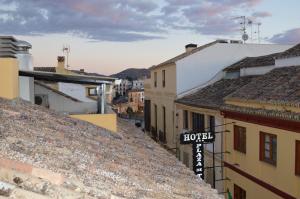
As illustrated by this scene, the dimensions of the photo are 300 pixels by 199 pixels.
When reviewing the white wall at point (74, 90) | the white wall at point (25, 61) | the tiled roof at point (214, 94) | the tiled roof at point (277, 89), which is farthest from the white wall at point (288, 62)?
the white wall at point (74, 90)

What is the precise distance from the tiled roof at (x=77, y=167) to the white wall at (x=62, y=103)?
280 inches

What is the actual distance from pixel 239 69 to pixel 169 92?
7032 mm

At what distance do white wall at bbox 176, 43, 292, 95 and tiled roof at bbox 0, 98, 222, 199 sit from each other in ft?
66.0

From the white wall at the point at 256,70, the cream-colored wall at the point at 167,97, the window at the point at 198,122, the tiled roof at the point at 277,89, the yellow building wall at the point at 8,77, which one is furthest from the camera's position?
the cream-colored wall at the point at 167,97

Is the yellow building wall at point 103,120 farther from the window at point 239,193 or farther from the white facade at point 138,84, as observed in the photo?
the white facade at point 138,84

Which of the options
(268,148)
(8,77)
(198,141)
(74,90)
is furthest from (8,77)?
(74,90)

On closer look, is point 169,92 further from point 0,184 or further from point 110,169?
point 0,184

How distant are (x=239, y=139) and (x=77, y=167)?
45.4ft

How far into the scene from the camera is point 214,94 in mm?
23188

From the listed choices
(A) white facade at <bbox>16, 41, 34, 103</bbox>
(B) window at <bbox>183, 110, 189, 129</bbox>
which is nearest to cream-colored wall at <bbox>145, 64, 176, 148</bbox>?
(B) window at <bbox>183, 110, 189, 129</bbox>

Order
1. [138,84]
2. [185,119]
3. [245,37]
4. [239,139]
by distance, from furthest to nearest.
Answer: [138,84] → [245,37] → [185,119] → [239,139]

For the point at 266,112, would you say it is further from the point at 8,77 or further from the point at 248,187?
the point at 8,77

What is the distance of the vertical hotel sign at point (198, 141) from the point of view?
17.6 metres

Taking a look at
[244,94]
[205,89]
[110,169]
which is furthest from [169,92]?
[110,169]
